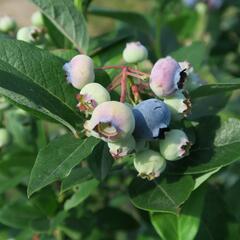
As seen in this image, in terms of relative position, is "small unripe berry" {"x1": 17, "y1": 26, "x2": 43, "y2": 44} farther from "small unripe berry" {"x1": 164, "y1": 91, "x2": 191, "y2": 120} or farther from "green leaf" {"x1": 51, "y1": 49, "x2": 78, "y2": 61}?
"small unripe berry" {"x1": 164, "y1": 91, "x2": 191, "y2": 120}

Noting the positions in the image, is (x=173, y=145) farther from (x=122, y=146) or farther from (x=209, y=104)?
(x=209, y=104)

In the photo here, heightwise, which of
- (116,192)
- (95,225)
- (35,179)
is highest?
(35,179)

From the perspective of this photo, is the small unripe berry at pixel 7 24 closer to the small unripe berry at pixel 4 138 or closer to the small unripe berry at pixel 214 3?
the small unripe berry at pixel 4 138

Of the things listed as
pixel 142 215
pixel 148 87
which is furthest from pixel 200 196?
pixel 142 215

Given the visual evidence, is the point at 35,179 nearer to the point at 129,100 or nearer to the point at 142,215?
the point at 129,100

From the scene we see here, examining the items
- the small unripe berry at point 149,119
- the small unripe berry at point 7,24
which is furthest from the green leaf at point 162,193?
the small unripe berry at point 7,24

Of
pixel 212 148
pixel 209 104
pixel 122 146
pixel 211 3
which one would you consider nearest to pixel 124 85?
pixel 122 146

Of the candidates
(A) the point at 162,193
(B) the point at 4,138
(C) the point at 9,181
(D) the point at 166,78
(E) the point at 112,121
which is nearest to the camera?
(E) the point at 112,121

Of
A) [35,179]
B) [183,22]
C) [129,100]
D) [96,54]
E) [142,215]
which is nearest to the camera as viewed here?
[35,179]
